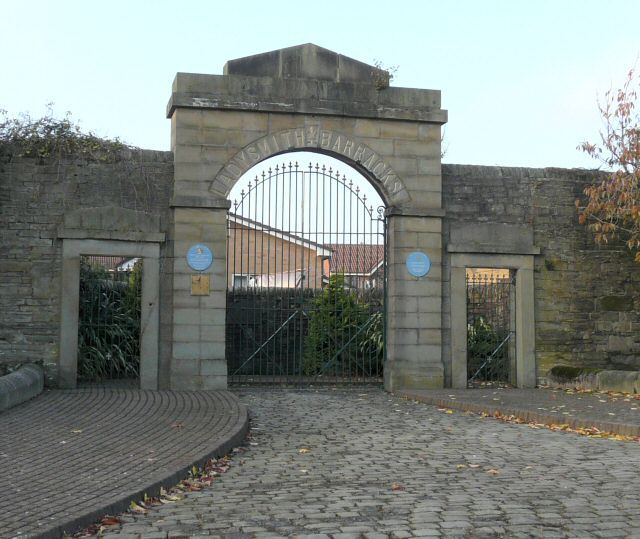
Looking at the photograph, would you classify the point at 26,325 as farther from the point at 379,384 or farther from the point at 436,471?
the point at 436,471

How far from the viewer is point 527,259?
44.9 feet

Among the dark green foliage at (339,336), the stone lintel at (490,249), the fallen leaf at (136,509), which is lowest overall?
the fallen leaf at (136,509)

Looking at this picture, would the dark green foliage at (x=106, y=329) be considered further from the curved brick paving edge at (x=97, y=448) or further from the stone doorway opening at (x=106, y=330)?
the curved brick paving edge at (x=97, y=448)

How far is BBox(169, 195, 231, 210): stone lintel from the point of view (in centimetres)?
1240

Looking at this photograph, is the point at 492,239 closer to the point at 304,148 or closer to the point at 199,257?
the point at 304,148

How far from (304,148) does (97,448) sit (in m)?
7.04

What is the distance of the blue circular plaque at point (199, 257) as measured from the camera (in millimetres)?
12414

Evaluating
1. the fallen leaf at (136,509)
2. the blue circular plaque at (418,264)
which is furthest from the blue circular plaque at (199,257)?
the fallen leaf at (136,509)

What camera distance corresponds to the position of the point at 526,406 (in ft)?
34.4

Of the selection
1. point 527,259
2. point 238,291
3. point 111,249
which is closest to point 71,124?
point 111,249

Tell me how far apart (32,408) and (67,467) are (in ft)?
11.7

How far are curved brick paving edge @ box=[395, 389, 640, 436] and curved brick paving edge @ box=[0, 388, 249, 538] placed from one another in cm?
293

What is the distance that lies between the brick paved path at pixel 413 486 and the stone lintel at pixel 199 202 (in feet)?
12.8

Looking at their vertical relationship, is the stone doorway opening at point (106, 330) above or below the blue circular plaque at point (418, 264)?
below
